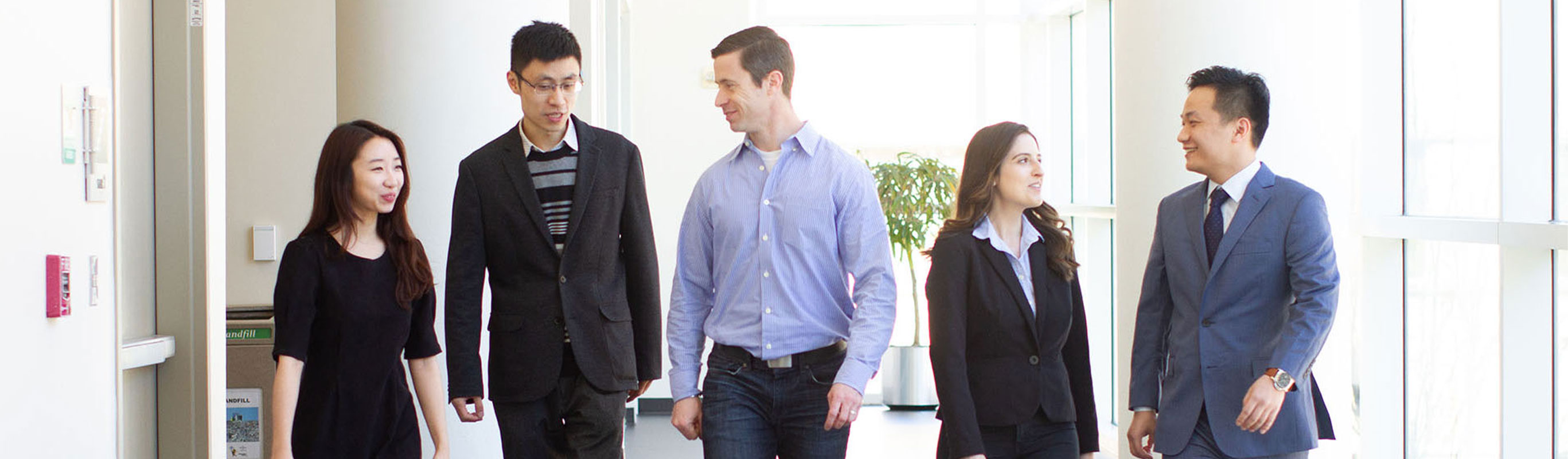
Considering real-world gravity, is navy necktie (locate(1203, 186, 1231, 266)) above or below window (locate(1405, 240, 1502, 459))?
above

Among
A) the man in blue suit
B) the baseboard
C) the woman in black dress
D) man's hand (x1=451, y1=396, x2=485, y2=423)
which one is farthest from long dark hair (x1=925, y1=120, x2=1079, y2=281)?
the baseboard

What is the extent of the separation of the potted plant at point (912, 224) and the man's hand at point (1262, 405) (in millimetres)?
5427

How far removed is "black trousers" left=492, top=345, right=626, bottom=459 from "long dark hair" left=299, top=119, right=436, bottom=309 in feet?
1.20

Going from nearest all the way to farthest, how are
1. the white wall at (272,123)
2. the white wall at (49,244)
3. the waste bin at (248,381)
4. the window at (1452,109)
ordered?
1. the white wall at (49,244)
2. the window at (1452,109)
3. the waste bin at (248,381)
4. the white wall at (272,123)

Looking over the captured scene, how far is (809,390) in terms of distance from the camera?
2.70 meters

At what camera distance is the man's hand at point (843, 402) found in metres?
2.54

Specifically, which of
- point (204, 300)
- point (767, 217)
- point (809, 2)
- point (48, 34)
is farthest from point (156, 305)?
point (809, 2)

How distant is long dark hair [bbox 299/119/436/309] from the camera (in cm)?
281

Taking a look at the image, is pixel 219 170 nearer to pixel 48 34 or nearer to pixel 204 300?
pixel 204 300

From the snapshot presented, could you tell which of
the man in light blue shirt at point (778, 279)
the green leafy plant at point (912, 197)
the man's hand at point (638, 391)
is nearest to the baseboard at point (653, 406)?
the green leafy plant at point (912, 197)

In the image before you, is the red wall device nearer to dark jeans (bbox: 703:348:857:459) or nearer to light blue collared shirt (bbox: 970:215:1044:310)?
dark jeans (bbox: 703:348:857:459)

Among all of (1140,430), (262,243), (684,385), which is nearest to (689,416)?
(684,385)

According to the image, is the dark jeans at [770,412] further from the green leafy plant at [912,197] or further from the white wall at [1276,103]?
the green leafy plant at [912,197]

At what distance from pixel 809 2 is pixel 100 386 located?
266 inches
